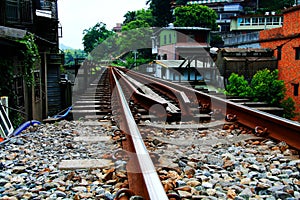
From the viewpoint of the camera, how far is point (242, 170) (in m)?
2.43

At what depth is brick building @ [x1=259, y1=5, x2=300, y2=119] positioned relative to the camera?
20.9 metres

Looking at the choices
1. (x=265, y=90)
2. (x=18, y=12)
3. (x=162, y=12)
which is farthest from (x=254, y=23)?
(x=18, y=12)

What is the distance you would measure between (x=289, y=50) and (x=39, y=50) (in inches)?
636

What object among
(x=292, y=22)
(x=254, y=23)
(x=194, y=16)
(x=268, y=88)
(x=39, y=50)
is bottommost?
(x=268, y=88)

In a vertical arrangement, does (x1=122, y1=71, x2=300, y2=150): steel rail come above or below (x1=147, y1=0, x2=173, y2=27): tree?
below

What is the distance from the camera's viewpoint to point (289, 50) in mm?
21969

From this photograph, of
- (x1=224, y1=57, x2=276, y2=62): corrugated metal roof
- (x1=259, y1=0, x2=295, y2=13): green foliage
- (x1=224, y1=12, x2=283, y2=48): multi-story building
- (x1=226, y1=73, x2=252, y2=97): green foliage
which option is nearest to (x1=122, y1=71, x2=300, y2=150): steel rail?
(x1=226, y1=73, x2=252, y2=97): green foliage

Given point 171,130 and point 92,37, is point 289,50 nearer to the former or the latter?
point 171,130

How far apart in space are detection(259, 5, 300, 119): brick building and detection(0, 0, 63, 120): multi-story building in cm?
1438

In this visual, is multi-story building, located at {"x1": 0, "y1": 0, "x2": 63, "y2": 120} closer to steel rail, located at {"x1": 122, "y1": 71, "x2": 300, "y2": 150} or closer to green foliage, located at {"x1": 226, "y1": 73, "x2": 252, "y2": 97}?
steel rail, located at {"x1": 122, "y1": 71, "x2": 300, "y2": 150}

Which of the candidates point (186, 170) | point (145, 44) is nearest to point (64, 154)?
point (186, 170)

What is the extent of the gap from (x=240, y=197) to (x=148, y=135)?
5.86 feet

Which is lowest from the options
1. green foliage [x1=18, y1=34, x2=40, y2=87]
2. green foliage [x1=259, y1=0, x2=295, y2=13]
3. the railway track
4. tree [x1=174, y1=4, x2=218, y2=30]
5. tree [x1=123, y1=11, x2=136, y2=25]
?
the railway track

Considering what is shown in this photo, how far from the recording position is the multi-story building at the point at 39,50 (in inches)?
331
